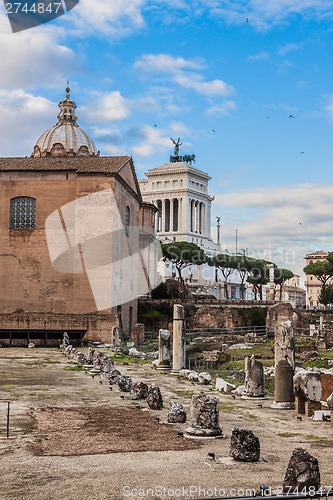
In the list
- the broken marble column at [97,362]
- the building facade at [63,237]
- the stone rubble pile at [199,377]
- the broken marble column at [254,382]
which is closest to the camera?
the broken marble column at [254,382]

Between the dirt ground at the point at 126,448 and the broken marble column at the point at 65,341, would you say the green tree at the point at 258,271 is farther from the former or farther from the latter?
the dirt ground at the point at 126,448

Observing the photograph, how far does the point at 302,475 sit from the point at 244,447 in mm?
1433

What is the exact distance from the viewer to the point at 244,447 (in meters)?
6.88

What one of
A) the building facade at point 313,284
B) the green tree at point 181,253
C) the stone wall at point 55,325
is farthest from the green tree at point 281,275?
the stone wall at point 55,325

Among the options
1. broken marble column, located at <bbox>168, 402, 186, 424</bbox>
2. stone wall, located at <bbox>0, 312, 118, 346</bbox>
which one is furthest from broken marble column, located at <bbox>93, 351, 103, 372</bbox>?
stone wall, located at <bbox>0, 312, 118, 346</bbox>

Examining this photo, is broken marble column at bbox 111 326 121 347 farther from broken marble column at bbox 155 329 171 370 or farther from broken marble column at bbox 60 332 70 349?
broken marble column at bbox 155 329 171 370

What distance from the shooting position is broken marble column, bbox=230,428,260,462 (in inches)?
270

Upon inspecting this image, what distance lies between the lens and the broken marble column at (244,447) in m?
6.86

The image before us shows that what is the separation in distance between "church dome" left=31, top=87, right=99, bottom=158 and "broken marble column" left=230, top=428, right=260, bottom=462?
4238 cm

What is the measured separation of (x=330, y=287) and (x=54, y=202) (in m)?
35.5

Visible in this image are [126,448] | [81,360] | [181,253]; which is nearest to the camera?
[126,448]

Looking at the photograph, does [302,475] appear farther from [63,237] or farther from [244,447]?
[63,237]

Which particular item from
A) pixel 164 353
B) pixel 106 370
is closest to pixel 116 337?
pixel 164 353

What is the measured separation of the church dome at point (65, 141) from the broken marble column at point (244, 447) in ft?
139
